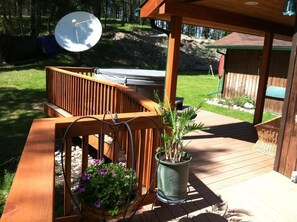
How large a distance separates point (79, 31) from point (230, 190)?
7.61 meters

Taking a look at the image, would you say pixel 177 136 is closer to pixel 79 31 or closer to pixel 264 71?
pixel 264 71

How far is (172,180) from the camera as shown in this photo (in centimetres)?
243

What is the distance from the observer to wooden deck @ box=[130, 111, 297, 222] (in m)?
2.83

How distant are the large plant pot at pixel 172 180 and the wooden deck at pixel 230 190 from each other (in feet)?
1.39

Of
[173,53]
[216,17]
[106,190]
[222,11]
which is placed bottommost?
[106,190]

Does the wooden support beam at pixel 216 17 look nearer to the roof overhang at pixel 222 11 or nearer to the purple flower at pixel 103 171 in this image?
the roof overhang at pixel 222 11

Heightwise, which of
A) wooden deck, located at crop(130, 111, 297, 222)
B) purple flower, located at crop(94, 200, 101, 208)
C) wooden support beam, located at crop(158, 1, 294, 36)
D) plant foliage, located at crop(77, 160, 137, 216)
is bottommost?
wooden deck, located at crop(130, 111, 297, 222)

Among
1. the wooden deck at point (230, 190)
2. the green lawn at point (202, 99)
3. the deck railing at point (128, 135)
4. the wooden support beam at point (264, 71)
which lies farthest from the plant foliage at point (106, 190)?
the green lawn at point (202, 99)

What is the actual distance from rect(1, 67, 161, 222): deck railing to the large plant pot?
24 centimetres

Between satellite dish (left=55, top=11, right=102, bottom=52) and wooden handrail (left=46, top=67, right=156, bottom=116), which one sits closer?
wooden handrail (left=46, top=67, right=156, bottom=116)

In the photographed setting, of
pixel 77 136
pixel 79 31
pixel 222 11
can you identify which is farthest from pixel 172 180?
pixel 79 31

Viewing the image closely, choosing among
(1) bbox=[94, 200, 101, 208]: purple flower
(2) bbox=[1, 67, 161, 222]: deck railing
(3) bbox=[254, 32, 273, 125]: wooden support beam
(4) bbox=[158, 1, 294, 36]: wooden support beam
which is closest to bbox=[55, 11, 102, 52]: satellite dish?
(2) bbox=[1, 67, 161, 222]: deck railing

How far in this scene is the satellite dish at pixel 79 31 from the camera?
29.8 ft

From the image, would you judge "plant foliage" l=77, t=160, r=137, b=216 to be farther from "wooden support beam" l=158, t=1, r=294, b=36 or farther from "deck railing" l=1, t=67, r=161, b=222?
"wooden support beam" l=158, t=1, r=294, b=36
